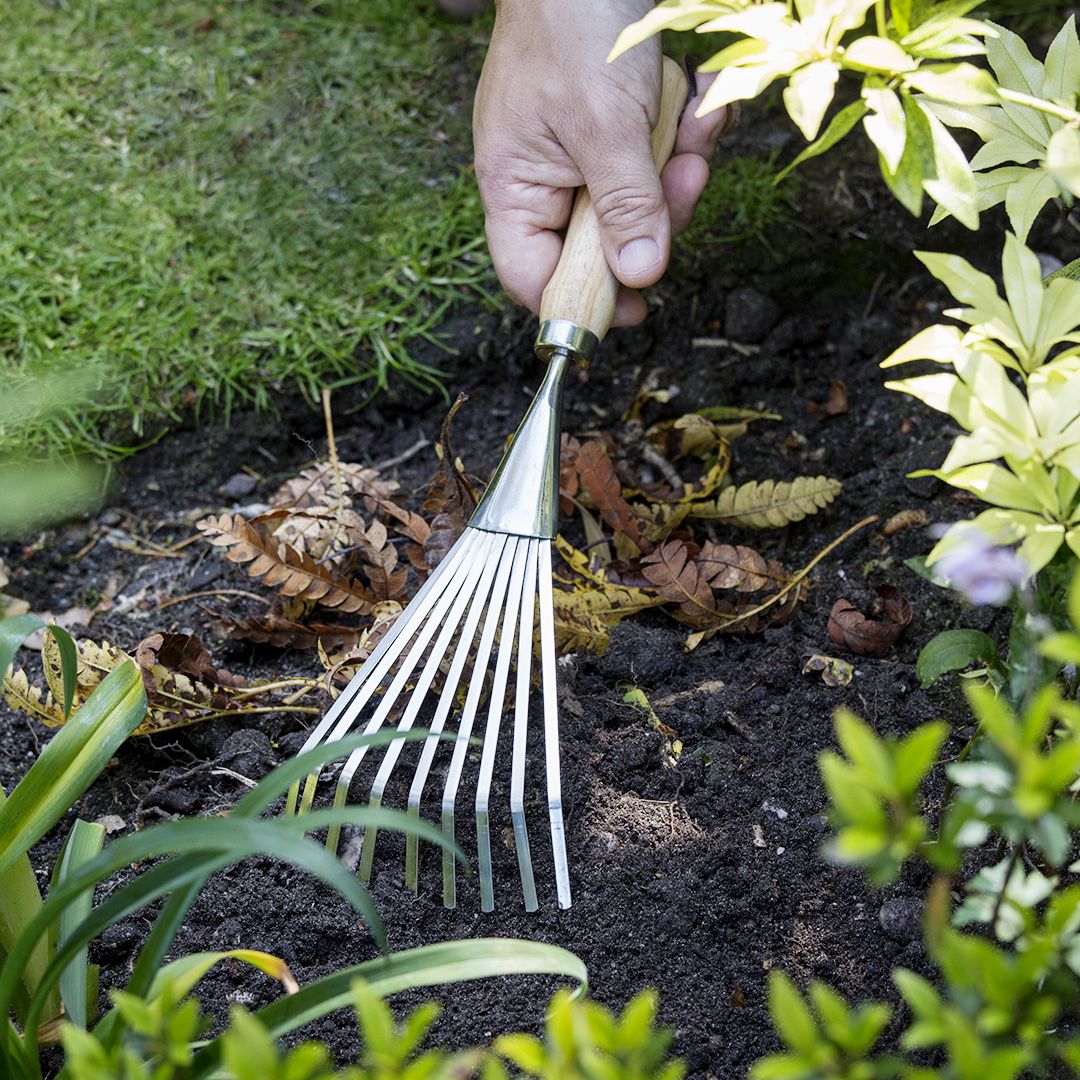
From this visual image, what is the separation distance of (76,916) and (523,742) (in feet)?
1.75

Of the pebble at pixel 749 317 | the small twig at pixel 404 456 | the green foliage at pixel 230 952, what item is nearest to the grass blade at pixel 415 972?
the green foliage at pixel 230 952

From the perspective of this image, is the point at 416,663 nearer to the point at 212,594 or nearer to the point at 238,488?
the point at 212,594

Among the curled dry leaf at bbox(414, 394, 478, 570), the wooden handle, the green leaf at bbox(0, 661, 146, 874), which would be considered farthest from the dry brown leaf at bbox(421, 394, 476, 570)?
the green leaf at bbox(0, 661, 146, 874)

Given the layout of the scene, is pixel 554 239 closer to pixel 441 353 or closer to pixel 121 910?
pixel 441 353

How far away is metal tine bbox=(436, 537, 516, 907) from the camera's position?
1365mm

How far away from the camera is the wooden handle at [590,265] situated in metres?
1.65

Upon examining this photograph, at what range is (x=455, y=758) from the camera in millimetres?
1436

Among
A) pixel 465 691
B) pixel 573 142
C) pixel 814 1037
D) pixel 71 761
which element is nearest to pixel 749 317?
pixel 573 142

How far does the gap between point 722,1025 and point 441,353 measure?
1385 millimetres

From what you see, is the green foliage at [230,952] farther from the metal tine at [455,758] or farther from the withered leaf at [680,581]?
the withered leaf at [680,581]

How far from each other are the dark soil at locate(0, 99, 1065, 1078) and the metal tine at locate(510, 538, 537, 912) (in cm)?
5

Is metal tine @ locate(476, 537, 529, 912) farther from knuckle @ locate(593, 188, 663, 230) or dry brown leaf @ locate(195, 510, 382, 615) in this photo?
knuckle @ locate(593, 188, 663, 230)

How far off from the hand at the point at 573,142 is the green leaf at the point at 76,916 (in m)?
1.03

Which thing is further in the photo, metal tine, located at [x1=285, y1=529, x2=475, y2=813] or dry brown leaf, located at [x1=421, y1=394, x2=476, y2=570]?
dry brown leaf, located at [x1=421, y1=394, x2=476, y2=570]
